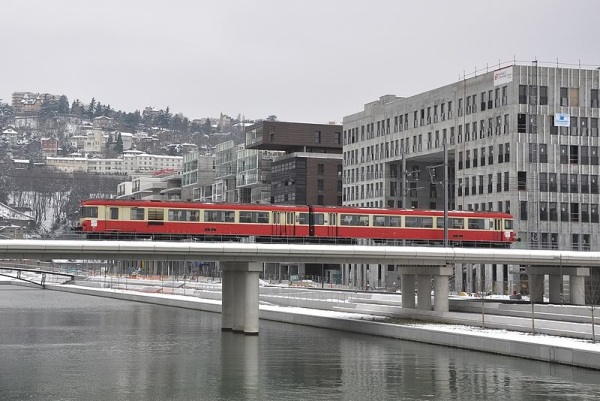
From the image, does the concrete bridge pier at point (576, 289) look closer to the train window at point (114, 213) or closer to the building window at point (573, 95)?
the train window at point (114, 213)

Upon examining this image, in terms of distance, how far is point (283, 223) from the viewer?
78.4m

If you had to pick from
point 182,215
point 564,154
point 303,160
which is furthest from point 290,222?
point 303,160

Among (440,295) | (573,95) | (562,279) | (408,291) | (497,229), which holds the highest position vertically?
(573,95)

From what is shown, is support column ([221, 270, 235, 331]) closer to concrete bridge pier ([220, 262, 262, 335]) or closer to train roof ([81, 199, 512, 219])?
concrete bridge pier ([220, 262, 262, 335])

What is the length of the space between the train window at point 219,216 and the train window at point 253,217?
0.75 meters

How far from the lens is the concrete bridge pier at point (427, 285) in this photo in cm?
7281

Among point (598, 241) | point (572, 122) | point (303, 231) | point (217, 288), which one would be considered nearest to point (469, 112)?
point (572, 122)

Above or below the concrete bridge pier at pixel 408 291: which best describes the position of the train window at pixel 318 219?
above

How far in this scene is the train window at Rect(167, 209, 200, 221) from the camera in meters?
75.6

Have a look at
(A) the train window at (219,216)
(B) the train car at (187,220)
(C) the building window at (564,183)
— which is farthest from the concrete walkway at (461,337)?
(C) the building window at (564,183)

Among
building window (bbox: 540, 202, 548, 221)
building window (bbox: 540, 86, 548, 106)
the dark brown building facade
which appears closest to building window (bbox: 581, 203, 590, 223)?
building window (bbox: 540, 202, 548, 221)

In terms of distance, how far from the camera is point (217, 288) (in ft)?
409

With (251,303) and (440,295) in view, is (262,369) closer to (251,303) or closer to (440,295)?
(251,303)

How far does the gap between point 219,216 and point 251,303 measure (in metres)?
11.1
